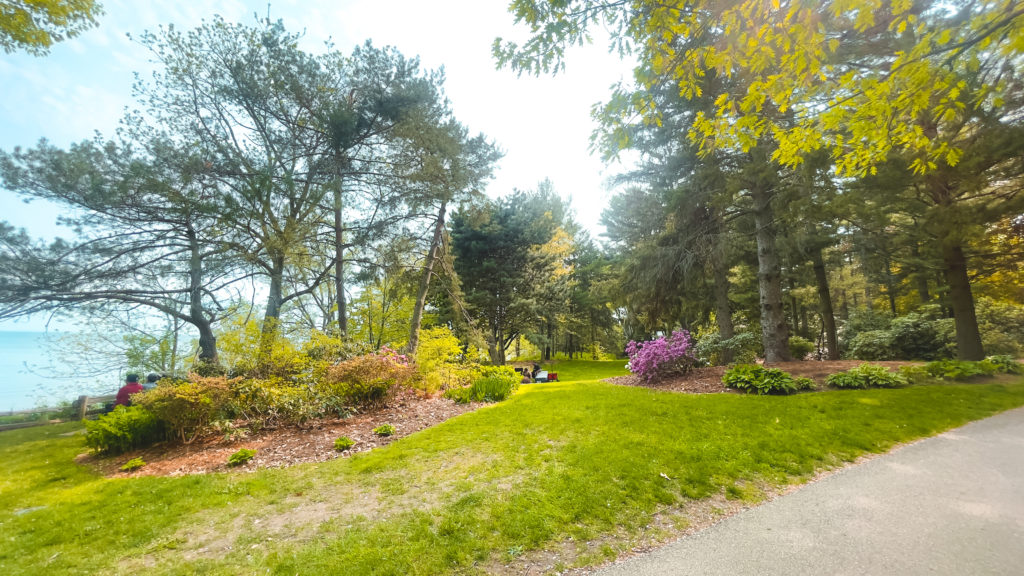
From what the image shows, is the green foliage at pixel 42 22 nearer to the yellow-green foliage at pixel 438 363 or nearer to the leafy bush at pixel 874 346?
the yellow-green foliage at pixel 438 363

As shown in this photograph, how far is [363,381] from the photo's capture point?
286 inches

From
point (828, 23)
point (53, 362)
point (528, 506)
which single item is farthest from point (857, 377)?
point (53, 362)

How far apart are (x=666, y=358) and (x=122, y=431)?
11.1 metres

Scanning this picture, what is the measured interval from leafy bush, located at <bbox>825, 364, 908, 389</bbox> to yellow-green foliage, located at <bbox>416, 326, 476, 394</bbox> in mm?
8598

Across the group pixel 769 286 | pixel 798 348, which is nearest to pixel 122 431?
pixel 769 286

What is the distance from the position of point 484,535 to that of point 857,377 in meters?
8.42

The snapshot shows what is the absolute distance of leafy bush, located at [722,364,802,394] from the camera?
275 inches

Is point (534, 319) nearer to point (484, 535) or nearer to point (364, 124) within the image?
point (364, 124)

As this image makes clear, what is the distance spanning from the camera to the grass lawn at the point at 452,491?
2.70 meters

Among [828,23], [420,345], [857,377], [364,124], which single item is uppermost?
[364,124]

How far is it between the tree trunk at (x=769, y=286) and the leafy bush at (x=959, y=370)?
2551 millimetres

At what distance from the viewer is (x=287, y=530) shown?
120 inches

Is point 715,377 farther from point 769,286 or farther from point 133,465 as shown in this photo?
point 133,465

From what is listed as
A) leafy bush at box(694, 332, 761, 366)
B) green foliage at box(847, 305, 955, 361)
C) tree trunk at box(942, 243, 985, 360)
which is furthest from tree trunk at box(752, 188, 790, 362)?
green foliage at box(847, 305, 955, 361)
